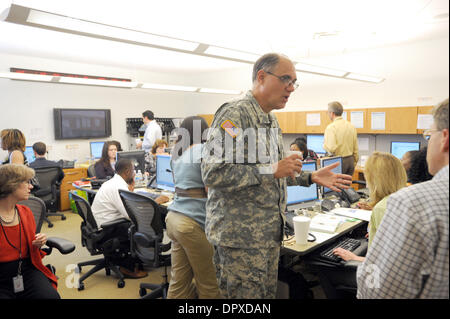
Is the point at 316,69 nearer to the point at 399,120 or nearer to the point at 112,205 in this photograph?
the point at 399,120

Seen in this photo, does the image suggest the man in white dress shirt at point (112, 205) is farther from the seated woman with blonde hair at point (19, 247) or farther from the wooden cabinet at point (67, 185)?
the wooden cabinet at point (67, 185)

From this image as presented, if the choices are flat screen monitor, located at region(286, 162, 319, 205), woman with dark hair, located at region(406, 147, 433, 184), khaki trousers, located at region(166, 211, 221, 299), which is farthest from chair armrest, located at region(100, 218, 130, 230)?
woman with dark hair, located at region(406, 147, 433, 184)

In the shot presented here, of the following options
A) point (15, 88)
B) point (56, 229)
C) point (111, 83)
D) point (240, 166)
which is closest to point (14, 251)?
point (240, 166)

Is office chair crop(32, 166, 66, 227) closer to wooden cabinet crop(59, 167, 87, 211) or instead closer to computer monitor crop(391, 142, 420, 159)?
wooden cabinet crop(59, 167, 87, 211)

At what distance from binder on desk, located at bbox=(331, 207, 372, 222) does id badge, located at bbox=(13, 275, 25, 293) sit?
7.68 ft

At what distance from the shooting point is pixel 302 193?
2.77 m

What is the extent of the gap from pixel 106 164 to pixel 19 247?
250cm

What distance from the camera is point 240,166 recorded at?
130 cm

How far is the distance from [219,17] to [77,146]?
14.7ft

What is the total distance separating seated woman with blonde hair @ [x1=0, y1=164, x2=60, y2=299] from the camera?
1908 mm

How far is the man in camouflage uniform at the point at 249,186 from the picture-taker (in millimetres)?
1312

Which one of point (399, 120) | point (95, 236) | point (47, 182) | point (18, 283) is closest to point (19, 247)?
point (18, 283)

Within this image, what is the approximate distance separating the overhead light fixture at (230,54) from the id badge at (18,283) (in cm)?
232
